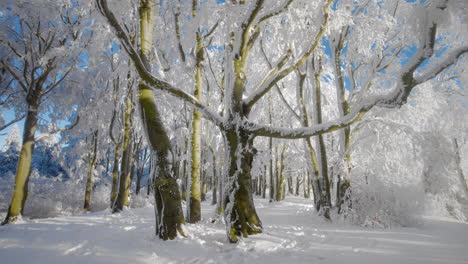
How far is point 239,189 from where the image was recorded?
367cm

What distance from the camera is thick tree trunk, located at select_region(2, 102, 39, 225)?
21.6 feet

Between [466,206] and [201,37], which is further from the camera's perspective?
[466,206]

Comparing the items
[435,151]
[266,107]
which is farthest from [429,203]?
[266,107]

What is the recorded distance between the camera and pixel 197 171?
5.82 m

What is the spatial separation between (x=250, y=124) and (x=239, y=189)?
1140 mm

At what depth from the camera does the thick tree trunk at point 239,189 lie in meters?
3.55

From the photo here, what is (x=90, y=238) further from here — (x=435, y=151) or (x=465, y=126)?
(x=465, y=126)

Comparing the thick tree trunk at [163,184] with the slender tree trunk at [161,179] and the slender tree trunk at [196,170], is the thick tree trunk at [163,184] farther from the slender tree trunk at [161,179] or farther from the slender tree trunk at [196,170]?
the slender tree trunk at [196,170]

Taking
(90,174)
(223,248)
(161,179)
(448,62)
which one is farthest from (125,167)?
(448,62)

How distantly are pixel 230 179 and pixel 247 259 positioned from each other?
4.08 ft

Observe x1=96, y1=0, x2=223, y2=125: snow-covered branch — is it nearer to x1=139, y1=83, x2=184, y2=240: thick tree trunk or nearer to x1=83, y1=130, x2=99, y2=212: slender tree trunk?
x1=139, y1=83, x2=184, y2=240: thick tree trunk

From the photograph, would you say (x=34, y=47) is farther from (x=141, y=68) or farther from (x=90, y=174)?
(x=141, y=68)

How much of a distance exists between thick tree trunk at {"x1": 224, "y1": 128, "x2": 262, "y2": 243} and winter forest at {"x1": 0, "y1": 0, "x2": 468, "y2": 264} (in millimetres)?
22

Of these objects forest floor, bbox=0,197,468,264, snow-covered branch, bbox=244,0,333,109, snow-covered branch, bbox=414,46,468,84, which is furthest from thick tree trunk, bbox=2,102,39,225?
snow-covered branch, bbox=414,46,468,84
